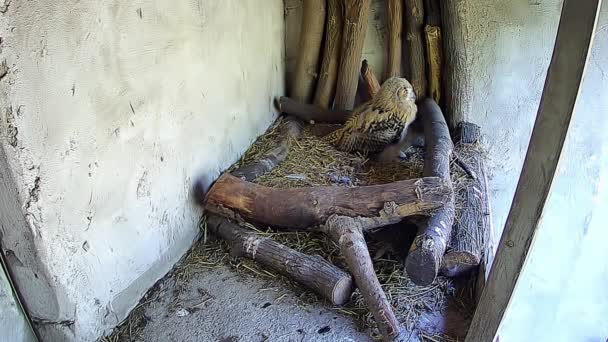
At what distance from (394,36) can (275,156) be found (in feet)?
3.94

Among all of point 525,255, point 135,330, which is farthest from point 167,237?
point 525,255

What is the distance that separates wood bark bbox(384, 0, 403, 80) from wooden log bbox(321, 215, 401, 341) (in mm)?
1675

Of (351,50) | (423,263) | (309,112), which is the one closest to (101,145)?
(423,263)

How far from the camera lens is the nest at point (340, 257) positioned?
74.4 inches

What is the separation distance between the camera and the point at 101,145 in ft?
5.65

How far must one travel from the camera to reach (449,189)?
6.88 ft

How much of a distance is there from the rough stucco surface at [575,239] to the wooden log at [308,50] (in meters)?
2.32

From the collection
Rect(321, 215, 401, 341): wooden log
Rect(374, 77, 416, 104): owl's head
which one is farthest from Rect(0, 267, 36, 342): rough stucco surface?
Rect(374, 77, 416, 104): owl's head

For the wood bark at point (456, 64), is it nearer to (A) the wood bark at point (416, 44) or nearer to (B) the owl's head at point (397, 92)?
(A) the wood bark at point (416, 44)

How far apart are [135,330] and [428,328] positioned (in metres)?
1.01

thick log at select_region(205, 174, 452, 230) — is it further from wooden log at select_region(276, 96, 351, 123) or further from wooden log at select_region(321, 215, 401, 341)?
wooden log at select_region(276, 96, 351, 123)

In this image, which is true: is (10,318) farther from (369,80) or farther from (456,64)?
(456,64)

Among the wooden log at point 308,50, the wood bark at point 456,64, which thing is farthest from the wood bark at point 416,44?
the wooden log at point 308,50

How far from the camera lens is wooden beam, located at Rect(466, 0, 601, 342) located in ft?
3.51
